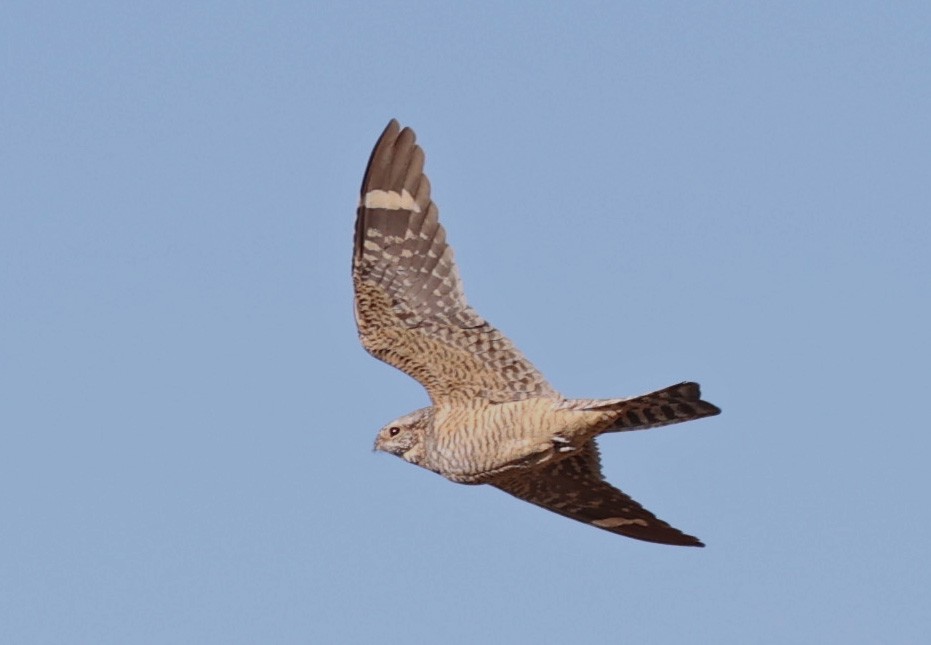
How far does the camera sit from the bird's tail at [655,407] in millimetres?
11492

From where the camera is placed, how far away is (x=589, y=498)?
13547 millimetres

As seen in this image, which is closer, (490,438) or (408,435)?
(490,438)

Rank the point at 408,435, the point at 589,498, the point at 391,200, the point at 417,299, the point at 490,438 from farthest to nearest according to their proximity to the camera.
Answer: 1. the point at 589,498
2. the point at 408,435
3. the point at 391,200
4. the point at 417,299
5. the point at 490,438

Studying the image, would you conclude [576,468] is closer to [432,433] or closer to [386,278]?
[432,433]

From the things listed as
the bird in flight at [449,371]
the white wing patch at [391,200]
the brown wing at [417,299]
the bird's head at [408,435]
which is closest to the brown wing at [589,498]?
the bird in flight at [449,371]

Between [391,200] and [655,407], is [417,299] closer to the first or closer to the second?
[391,200]

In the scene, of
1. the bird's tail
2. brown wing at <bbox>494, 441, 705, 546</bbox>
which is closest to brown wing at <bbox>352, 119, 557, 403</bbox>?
the bird's tail

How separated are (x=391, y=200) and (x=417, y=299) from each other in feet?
2.62

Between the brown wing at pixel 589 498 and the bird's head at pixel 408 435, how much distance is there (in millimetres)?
677

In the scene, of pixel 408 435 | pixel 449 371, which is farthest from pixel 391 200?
pixel 408 435

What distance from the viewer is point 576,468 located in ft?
43.8

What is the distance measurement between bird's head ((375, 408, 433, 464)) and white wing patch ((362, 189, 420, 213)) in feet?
5.05

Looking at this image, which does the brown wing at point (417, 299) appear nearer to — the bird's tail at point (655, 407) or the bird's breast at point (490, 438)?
the bird's breast at point (490, 438)

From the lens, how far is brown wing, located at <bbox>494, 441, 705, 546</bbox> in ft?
43.8
